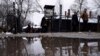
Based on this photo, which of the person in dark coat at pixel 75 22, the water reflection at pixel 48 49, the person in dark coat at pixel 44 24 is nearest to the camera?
the water reflection at pixel 48 49

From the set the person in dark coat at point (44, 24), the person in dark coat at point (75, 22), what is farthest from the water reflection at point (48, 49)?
the person in dark coat at point (44, 24)

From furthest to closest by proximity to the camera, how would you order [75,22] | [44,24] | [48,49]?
[44,24] → [75,22] → [48,49]

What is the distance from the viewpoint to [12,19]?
3362 cm

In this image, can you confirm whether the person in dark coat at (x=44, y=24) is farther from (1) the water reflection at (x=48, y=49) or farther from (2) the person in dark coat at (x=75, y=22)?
(1) the water reflection at (x=48, y=49)

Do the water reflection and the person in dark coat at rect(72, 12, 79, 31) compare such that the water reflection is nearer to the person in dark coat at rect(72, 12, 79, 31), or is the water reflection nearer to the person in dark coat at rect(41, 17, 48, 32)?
the person in dark coat at rect(72, 12, 79, 31)

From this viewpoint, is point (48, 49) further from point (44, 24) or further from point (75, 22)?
point (44, 24)

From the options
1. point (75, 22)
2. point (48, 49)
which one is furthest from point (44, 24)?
point (48, 49)

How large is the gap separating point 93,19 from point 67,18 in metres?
3.08

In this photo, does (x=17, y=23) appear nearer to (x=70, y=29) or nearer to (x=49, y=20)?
(x=49, y=20)

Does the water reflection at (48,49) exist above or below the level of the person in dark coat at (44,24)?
above

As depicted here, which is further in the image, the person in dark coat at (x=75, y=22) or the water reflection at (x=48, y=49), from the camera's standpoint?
the person in dark coat at (x=75, y=22)

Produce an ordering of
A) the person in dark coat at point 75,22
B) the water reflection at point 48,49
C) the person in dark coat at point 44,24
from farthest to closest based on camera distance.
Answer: the person in dark coat at point 44,24 → the person in dark coat at point 75,22 → the water reflection at point 48,49

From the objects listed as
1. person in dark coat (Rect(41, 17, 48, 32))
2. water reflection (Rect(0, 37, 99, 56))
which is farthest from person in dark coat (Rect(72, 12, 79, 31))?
water reflection (Rect(0, 37, 99, 56))

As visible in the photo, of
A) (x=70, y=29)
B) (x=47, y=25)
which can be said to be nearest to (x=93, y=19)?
(x=70, y=29)
